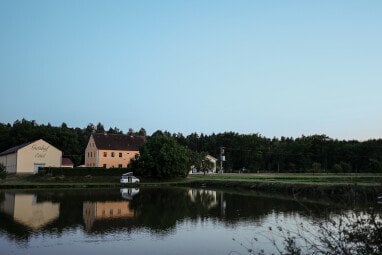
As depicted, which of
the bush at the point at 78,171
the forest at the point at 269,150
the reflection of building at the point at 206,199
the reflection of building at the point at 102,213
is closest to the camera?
the reflection of building at the point at 102,213

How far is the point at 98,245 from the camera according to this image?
16797 millimetres

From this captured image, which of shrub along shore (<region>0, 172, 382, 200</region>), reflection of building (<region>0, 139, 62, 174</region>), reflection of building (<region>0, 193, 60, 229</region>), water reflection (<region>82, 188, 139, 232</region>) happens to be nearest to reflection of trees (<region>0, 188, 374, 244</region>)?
water reflection (<region>82, 188, 139, 232</region>)

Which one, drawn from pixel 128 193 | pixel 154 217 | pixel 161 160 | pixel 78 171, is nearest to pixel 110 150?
pixel 78 171

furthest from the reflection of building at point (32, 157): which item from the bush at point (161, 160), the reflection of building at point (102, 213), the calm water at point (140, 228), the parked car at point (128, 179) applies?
the reflection of building at point (102, 213)

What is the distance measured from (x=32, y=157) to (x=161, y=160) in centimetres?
2567

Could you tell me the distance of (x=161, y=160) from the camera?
65875 millimetres

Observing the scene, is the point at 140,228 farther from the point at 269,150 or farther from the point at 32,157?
the point at 269,150

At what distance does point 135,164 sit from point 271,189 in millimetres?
28395

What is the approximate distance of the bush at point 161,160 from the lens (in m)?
66.0

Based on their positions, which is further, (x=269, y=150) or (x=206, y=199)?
(x=269, y=150)

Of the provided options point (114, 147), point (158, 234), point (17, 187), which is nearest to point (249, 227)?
point (158, 234)

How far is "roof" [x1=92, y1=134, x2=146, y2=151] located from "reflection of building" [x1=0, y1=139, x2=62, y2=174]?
9.04 meters

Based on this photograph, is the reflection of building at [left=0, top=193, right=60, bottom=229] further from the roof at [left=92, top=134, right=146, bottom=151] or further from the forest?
the forest

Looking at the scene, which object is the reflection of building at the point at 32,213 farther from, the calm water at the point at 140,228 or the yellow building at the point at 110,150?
the yellow building at the point at 110,150
